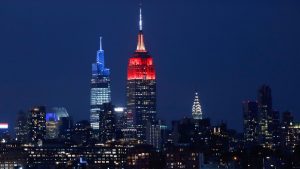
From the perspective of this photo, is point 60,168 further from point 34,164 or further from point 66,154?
point 66,154

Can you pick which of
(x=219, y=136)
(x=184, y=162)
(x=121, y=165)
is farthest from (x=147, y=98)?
(x=184, y=162)

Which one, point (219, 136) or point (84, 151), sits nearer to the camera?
point (84, 151)

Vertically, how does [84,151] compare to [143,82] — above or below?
below

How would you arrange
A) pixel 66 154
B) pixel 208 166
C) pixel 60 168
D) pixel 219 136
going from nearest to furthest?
pixel 208 166, pixel 60 168, pixel 66 154, pixel 219 136

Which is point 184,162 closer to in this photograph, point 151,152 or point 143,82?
point 151,152

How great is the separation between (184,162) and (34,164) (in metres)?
17.0

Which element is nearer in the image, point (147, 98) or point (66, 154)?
point (66, 154)

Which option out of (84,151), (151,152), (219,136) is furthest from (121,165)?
(219,136)

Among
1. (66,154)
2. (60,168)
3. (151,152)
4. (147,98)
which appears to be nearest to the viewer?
(60,168)

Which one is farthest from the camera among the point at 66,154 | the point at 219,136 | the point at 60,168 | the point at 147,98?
the point at 147,98

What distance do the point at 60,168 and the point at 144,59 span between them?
79.2 meters

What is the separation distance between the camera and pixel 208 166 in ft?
299

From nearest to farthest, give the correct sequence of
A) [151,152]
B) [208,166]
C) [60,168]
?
1. [208,166]
2. [60,168]
3. [151,152]

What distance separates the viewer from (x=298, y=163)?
98125mm
